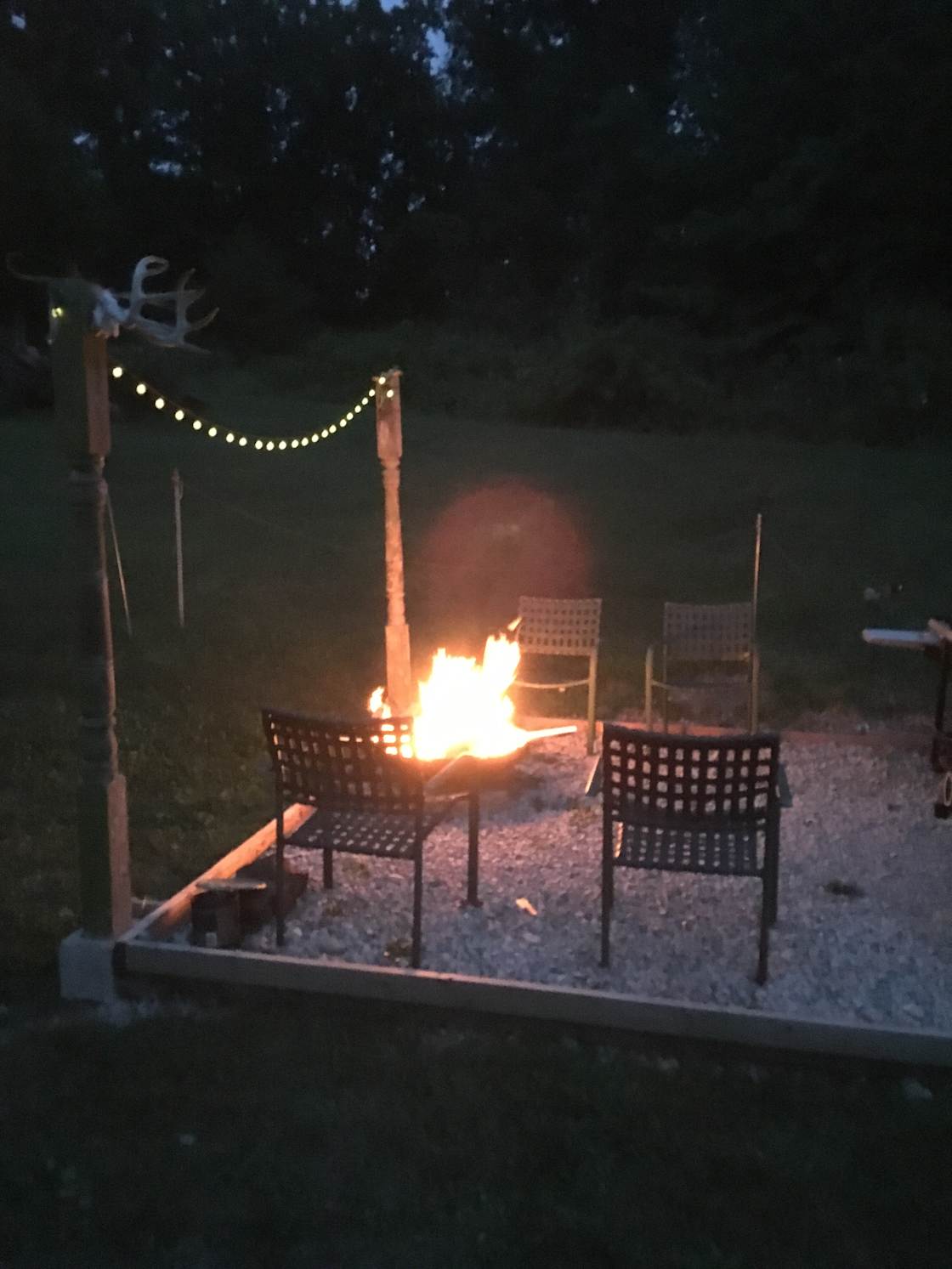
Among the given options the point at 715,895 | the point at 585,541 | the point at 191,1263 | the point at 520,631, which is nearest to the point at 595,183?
the point at 585,541

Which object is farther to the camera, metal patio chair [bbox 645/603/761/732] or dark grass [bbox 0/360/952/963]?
metal patio chair [bbox 645/603/761/732]

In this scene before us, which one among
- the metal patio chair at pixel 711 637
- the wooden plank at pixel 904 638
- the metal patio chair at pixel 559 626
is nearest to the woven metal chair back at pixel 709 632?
the metal patio chair at pixel 711 637

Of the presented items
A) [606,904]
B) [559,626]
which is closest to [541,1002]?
[606,904]

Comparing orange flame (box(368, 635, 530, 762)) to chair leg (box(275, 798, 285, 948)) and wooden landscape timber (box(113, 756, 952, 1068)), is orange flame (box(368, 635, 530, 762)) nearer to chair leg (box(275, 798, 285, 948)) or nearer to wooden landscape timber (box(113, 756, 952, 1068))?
chair leg (box(275, 798, 285, 948))

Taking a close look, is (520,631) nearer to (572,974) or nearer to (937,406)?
(572,974)

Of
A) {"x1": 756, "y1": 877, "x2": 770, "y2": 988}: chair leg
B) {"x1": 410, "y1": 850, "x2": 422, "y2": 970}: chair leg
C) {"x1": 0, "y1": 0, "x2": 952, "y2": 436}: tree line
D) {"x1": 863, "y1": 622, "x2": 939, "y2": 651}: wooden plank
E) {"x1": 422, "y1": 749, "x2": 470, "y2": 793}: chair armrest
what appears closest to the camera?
{"x1": 756, "y1": 877, "x2": 770, "y2": 988}: chair leg

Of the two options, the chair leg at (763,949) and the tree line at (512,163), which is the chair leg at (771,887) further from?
the tree line at (512,163)

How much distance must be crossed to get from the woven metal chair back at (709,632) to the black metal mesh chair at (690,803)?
→ 269 cm

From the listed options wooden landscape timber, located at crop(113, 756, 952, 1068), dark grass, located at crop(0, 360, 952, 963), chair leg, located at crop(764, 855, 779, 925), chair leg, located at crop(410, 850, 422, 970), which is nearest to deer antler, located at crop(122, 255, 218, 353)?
dark grass, located at crop(0, 360, 952, 963)

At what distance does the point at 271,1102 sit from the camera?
11.5 feet

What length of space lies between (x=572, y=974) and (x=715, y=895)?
935 millimetres

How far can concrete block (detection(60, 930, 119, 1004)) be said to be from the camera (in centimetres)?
411

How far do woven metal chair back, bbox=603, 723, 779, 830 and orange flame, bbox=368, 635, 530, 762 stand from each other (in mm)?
1846

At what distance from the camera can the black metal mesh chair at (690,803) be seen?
390 centimetres
